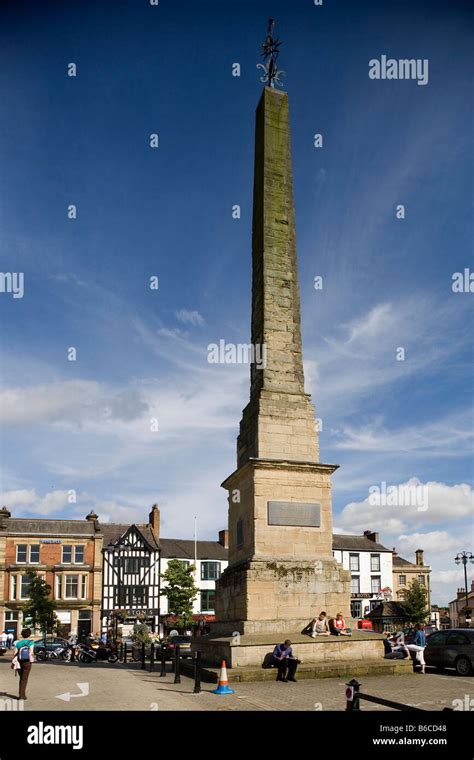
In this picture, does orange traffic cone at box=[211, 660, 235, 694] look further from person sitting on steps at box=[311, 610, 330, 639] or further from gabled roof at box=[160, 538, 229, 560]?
gabled roof at box=[160, 538, 229, 560]

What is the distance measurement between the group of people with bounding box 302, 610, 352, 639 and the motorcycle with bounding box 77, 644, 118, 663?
1157 cm

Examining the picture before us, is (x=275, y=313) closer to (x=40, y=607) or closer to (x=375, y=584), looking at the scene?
(x=40, y=607)

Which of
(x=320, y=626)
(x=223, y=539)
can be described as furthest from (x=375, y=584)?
(x=320, y=626)

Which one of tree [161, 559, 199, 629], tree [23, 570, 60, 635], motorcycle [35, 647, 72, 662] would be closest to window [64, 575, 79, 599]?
tree [161, 559, 199, 629]

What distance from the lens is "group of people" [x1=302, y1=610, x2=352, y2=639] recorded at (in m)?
15.9

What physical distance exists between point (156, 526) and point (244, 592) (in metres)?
41.2

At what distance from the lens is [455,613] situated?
70.4 metres

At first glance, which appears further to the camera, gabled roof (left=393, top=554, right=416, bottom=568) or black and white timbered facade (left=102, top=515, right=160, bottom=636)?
gabled roof (left=393, top=554, right=416, bottom=568)

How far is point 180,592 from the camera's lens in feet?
161

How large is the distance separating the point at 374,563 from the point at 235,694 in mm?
51969

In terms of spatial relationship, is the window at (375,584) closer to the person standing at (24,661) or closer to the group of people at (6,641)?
the group of people at (6,641)

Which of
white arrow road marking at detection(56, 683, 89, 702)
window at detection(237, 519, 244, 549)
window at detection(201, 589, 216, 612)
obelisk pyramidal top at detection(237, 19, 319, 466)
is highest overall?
obelisk pyramidal top at detection(237, 19, 319, 466)
